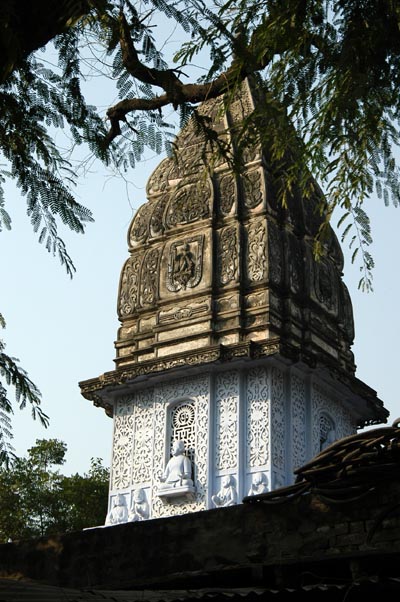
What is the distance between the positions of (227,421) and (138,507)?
7.40ft

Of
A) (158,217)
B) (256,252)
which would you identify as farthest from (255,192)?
(158,217)

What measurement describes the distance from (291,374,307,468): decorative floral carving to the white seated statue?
1.84m

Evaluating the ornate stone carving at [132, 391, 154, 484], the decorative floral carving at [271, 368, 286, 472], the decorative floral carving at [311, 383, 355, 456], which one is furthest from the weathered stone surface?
the decorative floral carving at [311, 383, 355, 456]

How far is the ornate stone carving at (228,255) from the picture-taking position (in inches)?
838

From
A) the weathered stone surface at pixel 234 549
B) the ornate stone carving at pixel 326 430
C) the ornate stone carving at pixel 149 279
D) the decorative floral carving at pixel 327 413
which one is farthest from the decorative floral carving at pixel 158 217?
the weathered stone surface at pixel 234 549

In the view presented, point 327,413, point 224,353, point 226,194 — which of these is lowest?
point 327,413

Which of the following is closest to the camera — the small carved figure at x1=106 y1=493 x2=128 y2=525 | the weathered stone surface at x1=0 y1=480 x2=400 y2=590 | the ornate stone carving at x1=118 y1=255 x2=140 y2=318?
the weathered stone surface at x1=0 y1=480 x2=400 y2=590

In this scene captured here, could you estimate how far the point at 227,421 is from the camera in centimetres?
1992

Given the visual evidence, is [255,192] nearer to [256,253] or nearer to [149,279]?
[256,253]

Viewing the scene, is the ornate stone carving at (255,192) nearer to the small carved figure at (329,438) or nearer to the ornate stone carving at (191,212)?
the ornate stone carving at (191,212)

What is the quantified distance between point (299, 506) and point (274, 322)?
12.2 m

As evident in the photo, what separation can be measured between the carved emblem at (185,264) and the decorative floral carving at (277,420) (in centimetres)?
259

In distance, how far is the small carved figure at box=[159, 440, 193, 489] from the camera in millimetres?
19688

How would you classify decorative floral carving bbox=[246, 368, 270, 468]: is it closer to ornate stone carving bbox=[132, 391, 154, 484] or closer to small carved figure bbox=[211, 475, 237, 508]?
small carved figure bbox=[211, 475, 237, 508]
